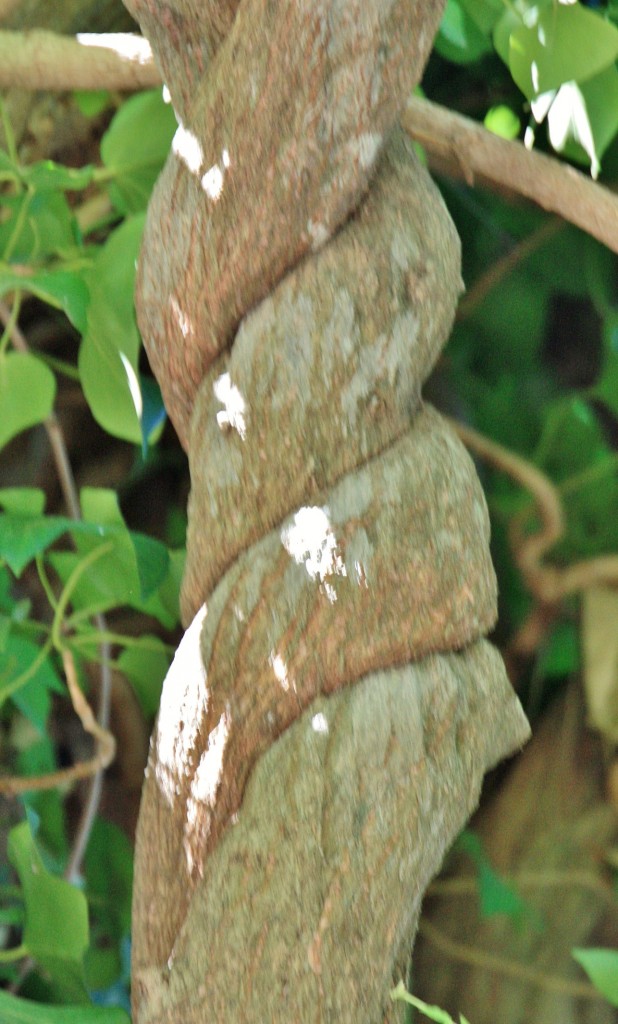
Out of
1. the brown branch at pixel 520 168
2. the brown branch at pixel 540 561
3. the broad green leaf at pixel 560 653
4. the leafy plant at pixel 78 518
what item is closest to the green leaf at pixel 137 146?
the leafy plant at pixel 78 518

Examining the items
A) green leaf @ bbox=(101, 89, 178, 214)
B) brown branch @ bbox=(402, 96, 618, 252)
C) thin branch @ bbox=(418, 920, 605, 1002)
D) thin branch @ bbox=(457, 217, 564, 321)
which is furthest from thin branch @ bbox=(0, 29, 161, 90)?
thin branch @ bbox=(418, 920, 605, 1002)

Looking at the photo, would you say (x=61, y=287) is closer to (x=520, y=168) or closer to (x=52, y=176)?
(x=52, y=176)

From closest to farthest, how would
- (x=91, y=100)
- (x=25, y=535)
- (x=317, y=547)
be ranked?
1. (x=317, y=547)
2. (x=25, y=535)
3. (x=91, y=100)

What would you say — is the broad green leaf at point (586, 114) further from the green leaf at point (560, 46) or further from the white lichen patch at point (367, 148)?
the white lichen patch at point (367, 148)

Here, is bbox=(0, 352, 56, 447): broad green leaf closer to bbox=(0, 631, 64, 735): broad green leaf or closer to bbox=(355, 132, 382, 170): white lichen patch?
bbox=(0, 631, 64, 735): broad green leaf

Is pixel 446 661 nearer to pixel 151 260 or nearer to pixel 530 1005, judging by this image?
pixel 151 260

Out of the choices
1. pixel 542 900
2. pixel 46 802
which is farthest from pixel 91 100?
pixel 542 900
